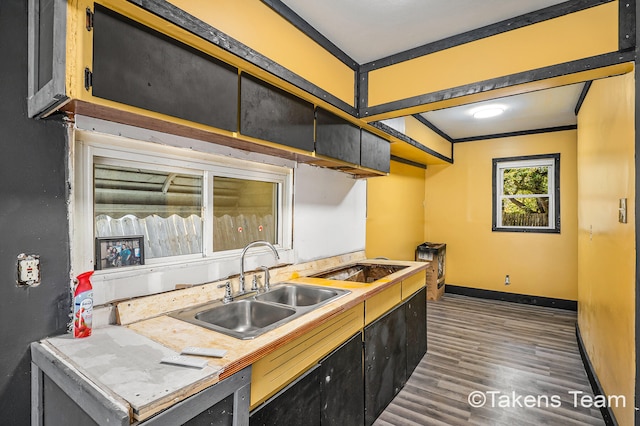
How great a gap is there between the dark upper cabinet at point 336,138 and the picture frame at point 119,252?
1263 mm

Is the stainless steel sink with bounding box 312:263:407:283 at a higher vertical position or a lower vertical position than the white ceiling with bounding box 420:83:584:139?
lower

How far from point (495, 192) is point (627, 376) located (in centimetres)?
401

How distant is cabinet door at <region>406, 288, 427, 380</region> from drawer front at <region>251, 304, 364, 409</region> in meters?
1.03

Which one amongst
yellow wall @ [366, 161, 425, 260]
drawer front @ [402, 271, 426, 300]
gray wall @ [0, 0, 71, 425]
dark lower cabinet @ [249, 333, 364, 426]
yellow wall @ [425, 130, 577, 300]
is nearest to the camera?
gray wall @ [0, 0, 71, 425]

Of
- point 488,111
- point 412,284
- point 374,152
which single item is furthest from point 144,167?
point 488,111

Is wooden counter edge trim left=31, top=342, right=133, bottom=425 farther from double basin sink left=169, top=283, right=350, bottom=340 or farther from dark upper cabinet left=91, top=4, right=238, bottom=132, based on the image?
dark upper cabinet left=91, top=4, right=238, bottom=132

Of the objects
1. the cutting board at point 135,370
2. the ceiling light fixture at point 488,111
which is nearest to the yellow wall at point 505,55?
the ceiling light fixture at point 488,111

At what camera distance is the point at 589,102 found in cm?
313

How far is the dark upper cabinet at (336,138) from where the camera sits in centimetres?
228

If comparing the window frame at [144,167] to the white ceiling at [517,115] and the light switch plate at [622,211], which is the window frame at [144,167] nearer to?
the light switch plate at [622,211]

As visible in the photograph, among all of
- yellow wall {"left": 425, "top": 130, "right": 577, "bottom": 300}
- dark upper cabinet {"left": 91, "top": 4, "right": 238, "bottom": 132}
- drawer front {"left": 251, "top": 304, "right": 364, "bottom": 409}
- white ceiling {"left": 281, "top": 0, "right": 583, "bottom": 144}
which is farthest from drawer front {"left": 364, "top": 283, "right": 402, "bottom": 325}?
yellow wall {"left": 425, "top": 130, "right": 577, "bottom": 300}

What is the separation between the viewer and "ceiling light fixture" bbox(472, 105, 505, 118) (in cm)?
394

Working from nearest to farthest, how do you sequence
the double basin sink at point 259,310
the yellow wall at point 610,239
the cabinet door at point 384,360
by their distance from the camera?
the double basin sink at point 259,310, the yellow wall at point 610,239, the cabinet door at point 384,360

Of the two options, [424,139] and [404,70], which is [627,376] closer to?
[404,70]
